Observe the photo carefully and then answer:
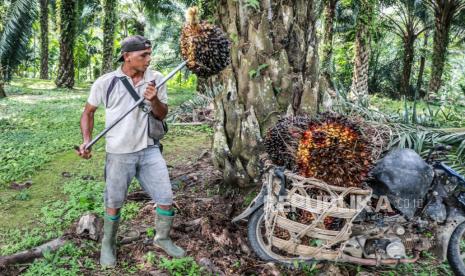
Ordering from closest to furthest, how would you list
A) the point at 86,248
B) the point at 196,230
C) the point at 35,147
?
1. the point at 86,248
2. the point at 196,230
3. the point at 35,147

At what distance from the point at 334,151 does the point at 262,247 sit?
39.6 inches

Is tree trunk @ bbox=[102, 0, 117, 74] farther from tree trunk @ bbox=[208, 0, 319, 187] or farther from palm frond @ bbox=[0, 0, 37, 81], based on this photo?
tree trunk @ bbox=[208, 0, 319, 187]

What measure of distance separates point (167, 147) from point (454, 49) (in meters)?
22.8

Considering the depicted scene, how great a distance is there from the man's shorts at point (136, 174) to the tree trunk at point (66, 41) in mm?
13162

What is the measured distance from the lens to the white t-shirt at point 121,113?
3213 millimetres

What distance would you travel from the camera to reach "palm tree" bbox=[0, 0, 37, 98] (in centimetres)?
1243

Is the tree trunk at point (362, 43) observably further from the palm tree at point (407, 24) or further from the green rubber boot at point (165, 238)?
the green rubber boot at point (165, 238)

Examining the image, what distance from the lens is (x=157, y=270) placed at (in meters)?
3.23

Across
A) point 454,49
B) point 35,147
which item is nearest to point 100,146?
point 35,147

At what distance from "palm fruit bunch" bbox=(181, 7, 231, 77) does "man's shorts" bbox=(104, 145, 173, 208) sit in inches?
33.1

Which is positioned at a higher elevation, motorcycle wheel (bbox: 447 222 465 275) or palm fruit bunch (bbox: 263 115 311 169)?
palm fruit bunch (bbox: 263 115 311 169)

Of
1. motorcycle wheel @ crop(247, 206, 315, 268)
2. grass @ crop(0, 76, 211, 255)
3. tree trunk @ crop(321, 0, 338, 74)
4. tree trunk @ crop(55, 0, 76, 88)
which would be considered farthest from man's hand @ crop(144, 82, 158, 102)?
tree trunk @ crop(55, 0, 76, 88)

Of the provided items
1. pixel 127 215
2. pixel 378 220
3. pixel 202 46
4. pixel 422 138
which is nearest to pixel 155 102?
pixel 202 46

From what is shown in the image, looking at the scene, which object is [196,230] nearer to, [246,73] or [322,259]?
[322,259]
